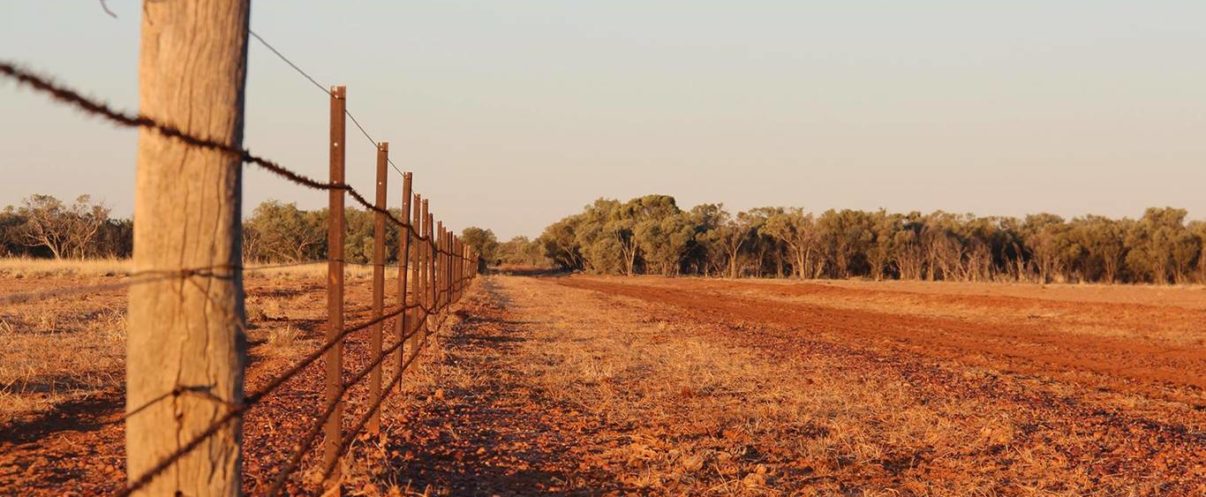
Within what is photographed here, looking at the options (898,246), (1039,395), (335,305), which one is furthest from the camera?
(898,246)

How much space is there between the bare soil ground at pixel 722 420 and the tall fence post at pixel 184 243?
8.47ft

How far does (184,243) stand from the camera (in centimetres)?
267

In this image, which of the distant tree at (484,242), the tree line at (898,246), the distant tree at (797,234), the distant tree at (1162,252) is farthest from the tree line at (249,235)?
the distant tree at (1162,252)

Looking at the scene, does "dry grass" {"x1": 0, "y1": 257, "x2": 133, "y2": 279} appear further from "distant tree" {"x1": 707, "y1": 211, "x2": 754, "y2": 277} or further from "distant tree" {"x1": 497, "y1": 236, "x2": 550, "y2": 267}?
"distant tree" {"x1": 497, "y1": 236, "x2": 550, "y2": 267}

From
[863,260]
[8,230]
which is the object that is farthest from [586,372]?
[863,260]

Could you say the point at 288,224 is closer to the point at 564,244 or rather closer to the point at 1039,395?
the point at 564,244

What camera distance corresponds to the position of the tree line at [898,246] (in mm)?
69000

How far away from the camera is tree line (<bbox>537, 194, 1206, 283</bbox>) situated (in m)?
69.0

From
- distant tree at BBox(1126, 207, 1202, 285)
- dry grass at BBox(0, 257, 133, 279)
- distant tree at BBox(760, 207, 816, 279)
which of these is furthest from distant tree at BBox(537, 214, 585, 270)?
dry grass at BBox(0, 257, 133, 279)

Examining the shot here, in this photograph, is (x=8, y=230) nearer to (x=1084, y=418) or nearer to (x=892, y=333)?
(x=892, y=333)

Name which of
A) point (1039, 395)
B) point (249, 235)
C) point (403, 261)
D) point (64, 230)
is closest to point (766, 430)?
point (403, 261)

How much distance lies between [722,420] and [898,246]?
71448mm

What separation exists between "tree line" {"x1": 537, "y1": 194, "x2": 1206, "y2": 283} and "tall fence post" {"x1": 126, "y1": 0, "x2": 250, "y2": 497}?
216ft

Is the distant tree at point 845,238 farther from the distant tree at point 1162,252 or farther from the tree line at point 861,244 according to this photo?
the distant tree at point 1162,252
